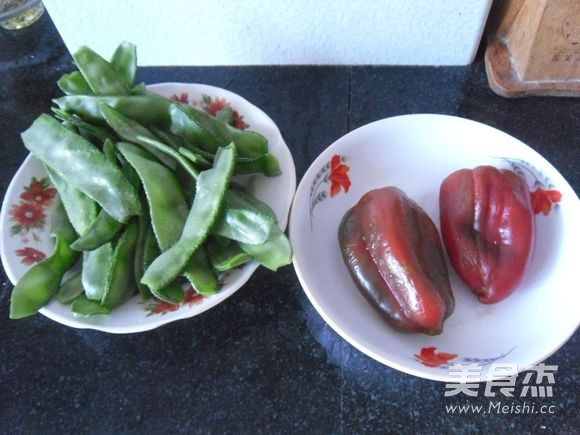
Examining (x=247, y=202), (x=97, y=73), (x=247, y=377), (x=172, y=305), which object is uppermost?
(x=97, y=73)

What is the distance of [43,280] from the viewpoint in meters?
0.68

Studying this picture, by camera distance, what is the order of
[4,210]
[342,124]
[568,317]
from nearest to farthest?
[568,317]
[4,210]
[342,124]

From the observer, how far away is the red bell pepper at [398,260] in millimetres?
646

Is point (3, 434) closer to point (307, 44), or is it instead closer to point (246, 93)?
point (246, 93)

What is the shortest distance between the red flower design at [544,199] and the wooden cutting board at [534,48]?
257mm

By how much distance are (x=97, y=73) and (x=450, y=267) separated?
58cm

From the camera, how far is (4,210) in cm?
75

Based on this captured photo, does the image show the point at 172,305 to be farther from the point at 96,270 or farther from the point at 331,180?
the point at 331,180

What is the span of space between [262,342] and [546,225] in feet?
1.44

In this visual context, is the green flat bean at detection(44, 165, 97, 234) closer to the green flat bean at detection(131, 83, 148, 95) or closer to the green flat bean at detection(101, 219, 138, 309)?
the green flat bean at detection(101, 219, 138, 309)

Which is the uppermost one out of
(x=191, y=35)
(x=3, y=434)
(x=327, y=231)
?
(x=191, y=35)

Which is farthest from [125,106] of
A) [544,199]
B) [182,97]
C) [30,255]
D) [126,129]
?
[544,199]

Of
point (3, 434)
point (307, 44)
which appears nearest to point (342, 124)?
point (307, 44)

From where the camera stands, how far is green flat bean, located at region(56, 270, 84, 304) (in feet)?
2.24
